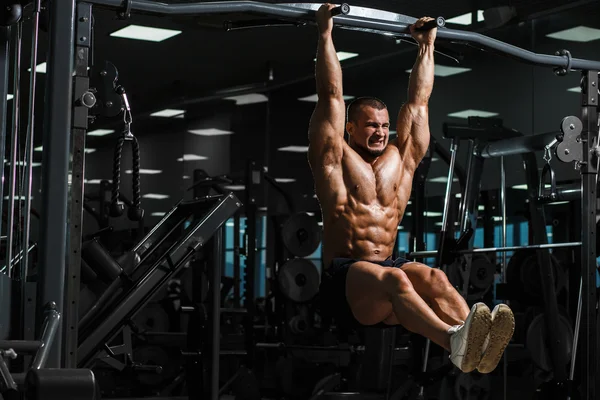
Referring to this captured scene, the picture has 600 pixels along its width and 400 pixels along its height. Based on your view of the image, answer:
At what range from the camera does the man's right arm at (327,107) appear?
367cm

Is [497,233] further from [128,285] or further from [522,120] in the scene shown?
[128,285]

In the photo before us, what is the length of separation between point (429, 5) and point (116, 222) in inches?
191

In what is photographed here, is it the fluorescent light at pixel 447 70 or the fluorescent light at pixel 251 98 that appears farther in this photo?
the fluorescent light at pixel 251 98

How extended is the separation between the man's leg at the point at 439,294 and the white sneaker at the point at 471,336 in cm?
22

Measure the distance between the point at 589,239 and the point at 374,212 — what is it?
1269 millimetres

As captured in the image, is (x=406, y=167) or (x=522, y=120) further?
(x=522, y=120)

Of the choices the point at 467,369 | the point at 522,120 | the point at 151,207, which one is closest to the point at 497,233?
the point at 522,120

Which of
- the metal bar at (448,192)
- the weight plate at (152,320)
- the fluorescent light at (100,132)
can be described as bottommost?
the weight plate at (152,320)

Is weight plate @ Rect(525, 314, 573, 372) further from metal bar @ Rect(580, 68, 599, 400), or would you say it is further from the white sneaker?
the white sneaker

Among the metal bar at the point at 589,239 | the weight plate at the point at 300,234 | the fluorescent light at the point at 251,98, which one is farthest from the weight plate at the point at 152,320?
the metal bar at the point at 589,239

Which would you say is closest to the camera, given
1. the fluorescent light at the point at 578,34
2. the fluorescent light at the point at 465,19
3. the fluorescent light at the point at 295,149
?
the fluorescent light at the point at 578,34

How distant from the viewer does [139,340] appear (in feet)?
27.9

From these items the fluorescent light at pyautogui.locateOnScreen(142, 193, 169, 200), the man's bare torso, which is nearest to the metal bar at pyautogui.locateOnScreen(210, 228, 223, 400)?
the man's bare torso

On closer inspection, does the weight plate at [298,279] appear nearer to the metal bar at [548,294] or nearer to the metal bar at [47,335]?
the metal bar at [548,294]
